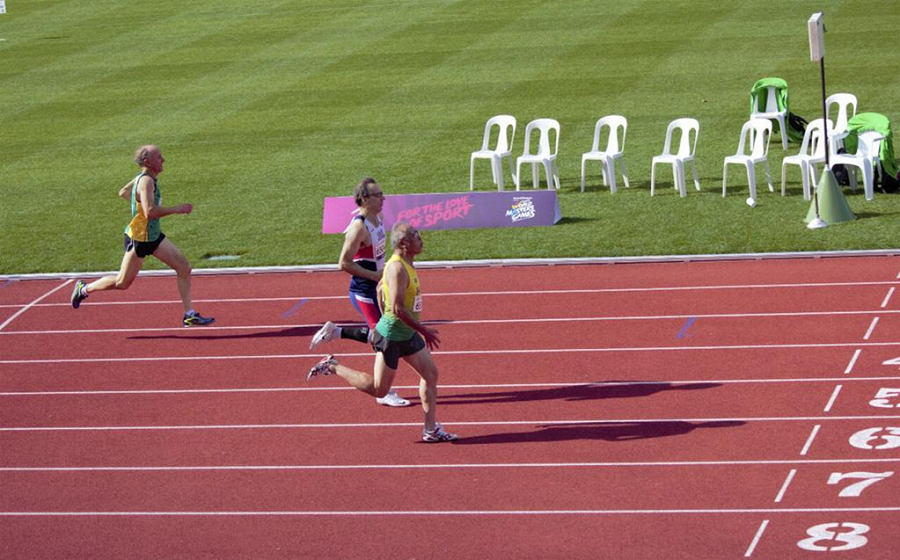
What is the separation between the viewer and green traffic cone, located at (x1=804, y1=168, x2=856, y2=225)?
17797mm

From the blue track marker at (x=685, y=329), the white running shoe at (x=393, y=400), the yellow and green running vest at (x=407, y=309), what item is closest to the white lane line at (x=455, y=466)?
the yellow and green running vest at (x=407, y=309)

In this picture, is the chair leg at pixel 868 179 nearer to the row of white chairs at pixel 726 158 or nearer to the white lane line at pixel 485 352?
the row of white chairs at pixel 726 158

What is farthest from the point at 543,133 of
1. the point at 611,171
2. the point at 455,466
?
the point at 455,466

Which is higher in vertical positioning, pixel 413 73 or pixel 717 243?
pixel 413 73

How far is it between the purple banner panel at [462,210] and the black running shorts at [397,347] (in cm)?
762

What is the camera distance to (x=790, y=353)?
1316cm

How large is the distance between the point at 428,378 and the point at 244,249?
7.94 m

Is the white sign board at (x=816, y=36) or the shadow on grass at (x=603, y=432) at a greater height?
the white sign board at (x=816, y=36)

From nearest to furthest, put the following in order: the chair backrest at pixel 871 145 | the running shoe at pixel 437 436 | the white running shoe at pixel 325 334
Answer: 1. the running shoe at pixel 437 436
2. the white running shoe at pixel 325 334
3. the chair backrest at pixel 871 145

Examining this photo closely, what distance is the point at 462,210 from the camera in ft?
62.4

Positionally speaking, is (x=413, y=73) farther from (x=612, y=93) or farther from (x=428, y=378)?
(x=428, y=378)

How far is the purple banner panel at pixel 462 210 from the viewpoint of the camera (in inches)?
742

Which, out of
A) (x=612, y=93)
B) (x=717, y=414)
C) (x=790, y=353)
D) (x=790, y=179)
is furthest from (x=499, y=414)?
(x=612, y=93)

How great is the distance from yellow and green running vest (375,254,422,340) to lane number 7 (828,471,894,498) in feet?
11.0
